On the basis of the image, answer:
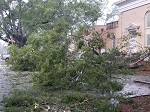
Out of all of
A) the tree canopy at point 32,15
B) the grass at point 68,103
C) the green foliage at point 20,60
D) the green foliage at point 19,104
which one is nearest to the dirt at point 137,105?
the grass at point 68,103

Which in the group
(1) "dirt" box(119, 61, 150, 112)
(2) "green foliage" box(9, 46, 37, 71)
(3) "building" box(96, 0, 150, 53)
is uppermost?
(3) "building" box(96, 0, 150, 53)

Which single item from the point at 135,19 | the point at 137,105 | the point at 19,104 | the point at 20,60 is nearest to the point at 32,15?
the point at 135,19

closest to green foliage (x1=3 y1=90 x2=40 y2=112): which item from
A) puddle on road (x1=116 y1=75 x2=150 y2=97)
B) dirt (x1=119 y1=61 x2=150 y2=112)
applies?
dirt (x1=119 y1=61 x2=150 y2=112)

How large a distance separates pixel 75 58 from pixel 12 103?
2761 mm

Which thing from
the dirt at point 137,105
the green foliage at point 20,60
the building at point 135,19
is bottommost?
the dirt at point 137,105

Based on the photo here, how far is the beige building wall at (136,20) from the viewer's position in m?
27.1

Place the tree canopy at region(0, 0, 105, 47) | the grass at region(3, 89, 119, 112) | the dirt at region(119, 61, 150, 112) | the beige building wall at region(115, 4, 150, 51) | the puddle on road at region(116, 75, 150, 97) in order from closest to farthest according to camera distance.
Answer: the grass at region(3, 89, 119, 112)
the dirt at region(119, 61, 150, 112)
the puddle on road at region(116, 75, 150, 97)
the beige building wall at region(115, 4, 150, 51)
the tree canopy at region(0, 0, 105, 47)

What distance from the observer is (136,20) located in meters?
28.5

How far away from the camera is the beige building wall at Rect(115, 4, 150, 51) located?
27.1 m

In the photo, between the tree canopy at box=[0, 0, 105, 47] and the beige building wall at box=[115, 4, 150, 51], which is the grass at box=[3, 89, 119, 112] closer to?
the beige building wall at box=[115, 4, 150, 51]

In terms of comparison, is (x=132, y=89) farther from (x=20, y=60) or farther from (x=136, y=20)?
(x=136, y=20)

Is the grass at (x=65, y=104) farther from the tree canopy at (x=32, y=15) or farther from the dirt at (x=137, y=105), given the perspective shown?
the tree canopy at (x=32, y=15)

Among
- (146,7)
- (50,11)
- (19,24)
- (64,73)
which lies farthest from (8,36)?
(64,73)

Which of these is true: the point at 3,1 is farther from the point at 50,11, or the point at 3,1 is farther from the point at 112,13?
the point at 112,13
